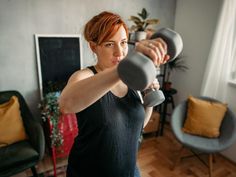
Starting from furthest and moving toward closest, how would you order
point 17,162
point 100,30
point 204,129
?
point 204,129
point 17,162
point 100,30

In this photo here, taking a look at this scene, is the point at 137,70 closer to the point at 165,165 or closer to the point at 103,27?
the point at 103,27

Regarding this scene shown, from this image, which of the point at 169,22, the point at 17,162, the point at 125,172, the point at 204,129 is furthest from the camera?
the point at 169,22

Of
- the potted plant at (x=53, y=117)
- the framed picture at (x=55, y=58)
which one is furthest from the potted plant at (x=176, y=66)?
the potted plant at (x=53, y=117)

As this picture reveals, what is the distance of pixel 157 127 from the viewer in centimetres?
278

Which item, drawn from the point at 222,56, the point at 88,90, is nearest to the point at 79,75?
the point at 88,90

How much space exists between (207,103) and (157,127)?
0.81m

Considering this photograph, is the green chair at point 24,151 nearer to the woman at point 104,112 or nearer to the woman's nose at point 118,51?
the woman at point 104,112

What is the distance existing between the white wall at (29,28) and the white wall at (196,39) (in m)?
1.07

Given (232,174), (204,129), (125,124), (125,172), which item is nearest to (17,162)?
(125,172)

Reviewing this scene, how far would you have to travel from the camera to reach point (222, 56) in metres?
2.26

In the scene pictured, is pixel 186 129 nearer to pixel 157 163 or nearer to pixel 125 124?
pixel 157 163

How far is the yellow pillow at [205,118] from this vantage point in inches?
82.6

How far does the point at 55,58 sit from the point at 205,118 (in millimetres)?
1796

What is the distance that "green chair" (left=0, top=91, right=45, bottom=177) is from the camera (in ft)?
5.43
